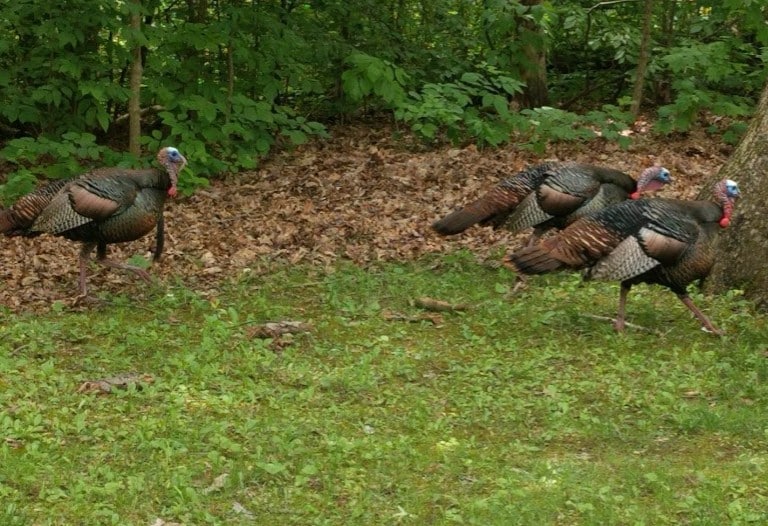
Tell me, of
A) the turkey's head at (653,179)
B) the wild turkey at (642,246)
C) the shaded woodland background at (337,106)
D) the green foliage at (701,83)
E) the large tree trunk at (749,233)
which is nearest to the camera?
the wild turkey at (642,246)

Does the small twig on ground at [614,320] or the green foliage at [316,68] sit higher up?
the green foliage at [316,68]

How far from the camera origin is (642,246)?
23.8 ft

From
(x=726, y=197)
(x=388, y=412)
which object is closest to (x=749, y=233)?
(x=726, y=197)

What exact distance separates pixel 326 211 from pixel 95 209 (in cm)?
322

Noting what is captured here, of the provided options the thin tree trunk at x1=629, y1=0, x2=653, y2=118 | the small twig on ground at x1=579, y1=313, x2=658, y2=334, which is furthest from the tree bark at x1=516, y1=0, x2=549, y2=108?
the small twig on ground at x1=579, y1=313, x2=658, y2=334

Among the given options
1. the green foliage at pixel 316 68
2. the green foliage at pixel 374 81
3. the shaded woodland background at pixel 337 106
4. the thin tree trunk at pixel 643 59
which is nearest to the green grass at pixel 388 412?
the shaded woodland background at pixel 337 106

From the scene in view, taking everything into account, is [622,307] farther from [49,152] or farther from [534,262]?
[49,152]

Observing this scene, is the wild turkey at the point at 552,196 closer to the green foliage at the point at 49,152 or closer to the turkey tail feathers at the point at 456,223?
the turkey tail feathers at the point at 456,223

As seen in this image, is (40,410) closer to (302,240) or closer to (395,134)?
(302,240)

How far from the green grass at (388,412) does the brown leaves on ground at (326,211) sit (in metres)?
0.87

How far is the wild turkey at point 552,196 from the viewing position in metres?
8.52

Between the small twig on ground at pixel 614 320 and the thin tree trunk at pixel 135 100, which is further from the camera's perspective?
the thin tree trunk at pixel 135 100

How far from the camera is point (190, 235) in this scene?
418 inches

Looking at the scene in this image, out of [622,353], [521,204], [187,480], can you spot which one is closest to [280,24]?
[521,204]
